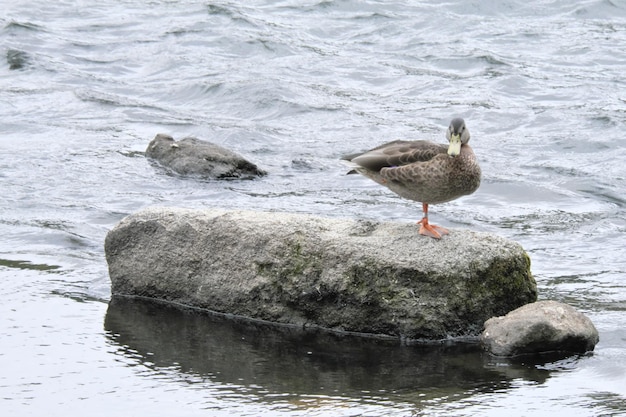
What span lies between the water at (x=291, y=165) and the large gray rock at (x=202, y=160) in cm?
22

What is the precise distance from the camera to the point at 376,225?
7469mm

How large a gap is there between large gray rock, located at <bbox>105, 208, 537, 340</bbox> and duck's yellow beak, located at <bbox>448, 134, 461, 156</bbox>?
1.85ft

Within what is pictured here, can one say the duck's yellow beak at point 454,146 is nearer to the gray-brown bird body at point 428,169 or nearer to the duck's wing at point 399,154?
the gray-brown bird body at point 428,169

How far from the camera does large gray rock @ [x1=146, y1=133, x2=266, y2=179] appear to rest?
11.4 m

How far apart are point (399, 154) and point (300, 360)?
1.53 meters

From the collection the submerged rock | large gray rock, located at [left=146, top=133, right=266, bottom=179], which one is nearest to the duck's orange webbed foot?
large gray rock, located at [left=146, top=133, right=266, bottom=179]

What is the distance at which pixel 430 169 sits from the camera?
698 centimetres

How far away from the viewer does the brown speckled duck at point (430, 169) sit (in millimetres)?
6961

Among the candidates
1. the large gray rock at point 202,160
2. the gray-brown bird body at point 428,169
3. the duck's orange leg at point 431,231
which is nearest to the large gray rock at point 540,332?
the duck's orange leg at point 431,231

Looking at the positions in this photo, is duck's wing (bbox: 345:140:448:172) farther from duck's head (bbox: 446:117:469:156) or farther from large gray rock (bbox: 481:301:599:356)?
large gray rock (bbox: 481:301:599:356)

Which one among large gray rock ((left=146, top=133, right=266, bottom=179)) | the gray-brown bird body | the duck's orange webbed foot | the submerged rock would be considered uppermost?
the gray-brown bird body

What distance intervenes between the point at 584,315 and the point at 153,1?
16.7 m

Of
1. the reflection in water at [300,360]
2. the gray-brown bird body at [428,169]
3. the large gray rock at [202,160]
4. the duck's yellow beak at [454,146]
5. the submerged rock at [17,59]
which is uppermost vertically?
the duck's yellow beak at [454,146]

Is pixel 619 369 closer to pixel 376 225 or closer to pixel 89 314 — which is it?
pixel 376 225
